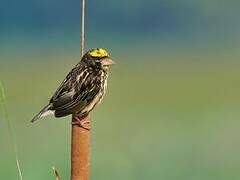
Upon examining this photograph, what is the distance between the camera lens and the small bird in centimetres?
201

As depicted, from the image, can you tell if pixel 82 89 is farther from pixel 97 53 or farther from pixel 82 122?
pixel 82 122

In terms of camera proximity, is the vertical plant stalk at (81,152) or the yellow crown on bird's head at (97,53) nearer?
the vertical plant stalk at (81,152)

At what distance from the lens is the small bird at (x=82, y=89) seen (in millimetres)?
2010

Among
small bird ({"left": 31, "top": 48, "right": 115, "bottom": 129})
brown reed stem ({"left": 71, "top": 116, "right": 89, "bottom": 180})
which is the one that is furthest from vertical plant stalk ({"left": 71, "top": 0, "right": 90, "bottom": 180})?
small bird ({"left": 31, "top": 48, "right": 115, "bottom": 129})

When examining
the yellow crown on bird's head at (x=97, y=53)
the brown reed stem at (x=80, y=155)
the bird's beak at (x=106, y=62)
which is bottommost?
the brown reed stem at (x=80, y=155)

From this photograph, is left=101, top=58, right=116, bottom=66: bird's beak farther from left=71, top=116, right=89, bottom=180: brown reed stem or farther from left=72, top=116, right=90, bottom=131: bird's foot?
left=71, top=116, right=89, bottom=180: brown reed stem

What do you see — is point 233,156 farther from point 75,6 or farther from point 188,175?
point 75,6

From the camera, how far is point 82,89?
6.69 feet

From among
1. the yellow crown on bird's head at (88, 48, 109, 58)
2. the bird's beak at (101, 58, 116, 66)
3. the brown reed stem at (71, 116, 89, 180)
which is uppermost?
the yellow crown on bird's head at (88, 48, 109, 58)

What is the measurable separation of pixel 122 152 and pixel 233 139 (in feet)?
1.54

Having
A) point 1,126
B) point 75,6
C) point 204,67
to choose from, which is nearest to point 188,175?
point 1,126

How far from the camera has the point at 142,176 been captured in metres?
3.14

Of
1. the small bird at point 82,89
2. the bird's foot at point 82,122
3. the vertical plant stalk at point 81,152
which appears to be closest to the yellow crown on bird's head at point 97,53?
the small bird at point 82,89

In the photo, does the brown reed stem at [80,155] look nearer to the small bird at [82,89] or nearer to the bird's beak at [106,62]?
the small bird at [82,89]
